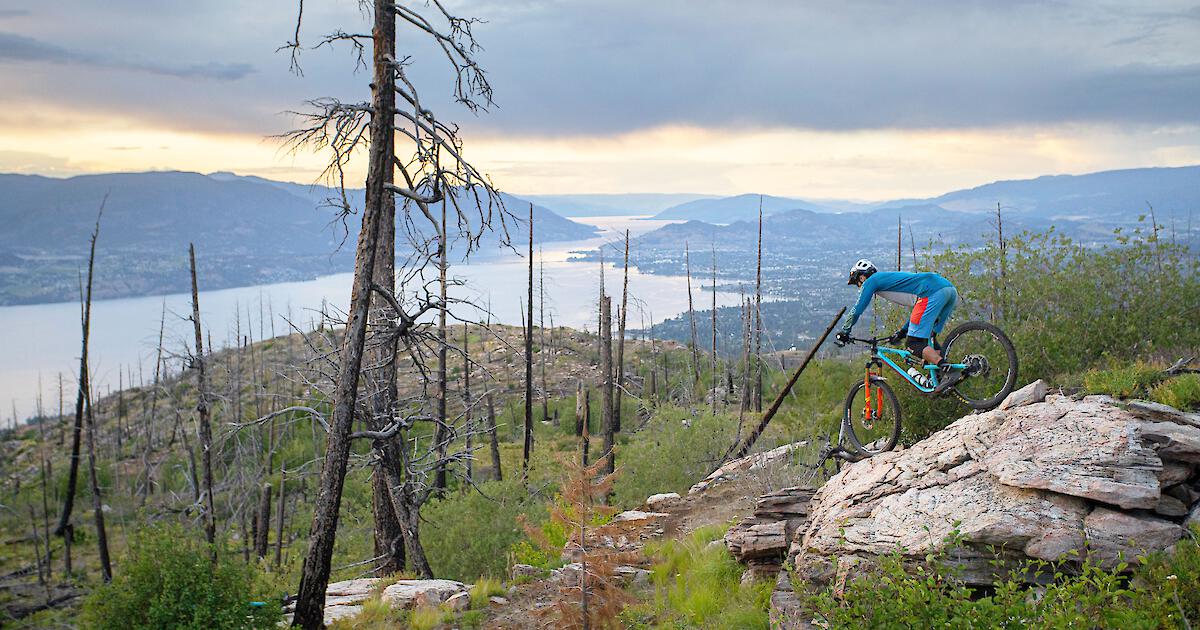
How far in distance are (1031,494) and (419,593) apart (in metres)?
9.01

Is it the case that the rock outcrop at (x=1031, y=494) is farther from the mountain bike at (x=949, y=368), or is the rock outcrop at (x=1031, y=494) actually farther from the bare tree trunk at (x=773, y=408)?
the bare tree trunk at (x=773, y=408)

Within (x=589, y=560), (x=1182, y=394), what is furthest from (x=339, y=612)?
(x=1182, y=394)

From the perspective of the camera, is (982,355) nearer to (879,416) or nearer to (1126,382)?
(879,416)

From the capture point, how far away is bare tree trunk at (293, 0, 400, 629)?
8.73 meters

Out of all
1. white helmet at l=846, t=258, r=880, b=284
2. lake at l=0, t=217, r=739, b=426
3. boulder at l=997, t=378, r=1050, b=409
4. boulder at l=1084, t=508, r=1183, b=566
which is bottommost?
lake at l=0, t=217, r=739, b=426

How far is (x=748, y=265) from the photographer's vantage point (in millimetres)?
118562

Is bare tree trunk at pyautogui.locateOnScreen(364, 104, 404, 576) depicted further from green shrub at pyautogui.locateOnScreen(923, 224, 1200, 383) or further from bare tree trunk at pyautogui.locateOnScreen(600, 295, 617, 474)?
bare tree trunk at pyautogui.locateOnScreen(600, 295, 617, 474)

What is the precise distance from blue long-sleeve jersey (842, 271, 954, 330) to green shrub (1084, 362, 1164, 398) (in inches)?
75.3

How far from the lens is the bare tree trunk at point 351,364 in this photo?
873 centimetres

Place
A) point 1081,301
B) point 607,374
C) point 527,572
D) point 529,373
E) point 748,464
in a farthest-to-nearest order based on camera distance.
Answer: point 529,373 < point 607,374 < point 748,464 < point 527,572 < point 1081,301

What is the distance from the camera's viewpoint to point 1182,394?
7.11 metres

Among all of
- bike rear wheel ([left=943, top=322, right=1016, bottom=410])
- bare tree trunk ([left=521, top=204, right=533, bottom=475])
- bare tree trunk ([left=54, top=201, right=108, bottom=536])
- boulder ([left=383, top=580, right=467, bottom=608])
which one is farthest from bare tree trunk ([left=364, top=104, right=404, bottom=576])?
bare tree trunk ([left=54, top=201, right=108, bottom=536])

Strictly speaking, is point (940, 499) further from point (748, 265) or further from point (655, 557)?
point (748, 265)

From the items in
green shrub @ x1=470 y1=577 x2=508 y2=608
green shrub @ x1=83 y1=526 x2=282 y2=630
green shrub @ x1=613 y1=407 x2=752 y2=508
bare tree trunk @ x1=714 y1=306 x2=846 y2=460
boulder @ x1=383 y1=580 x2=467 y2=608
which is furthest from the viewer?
green shrub @ x1=613 y1=407 x2=752 y2=508
